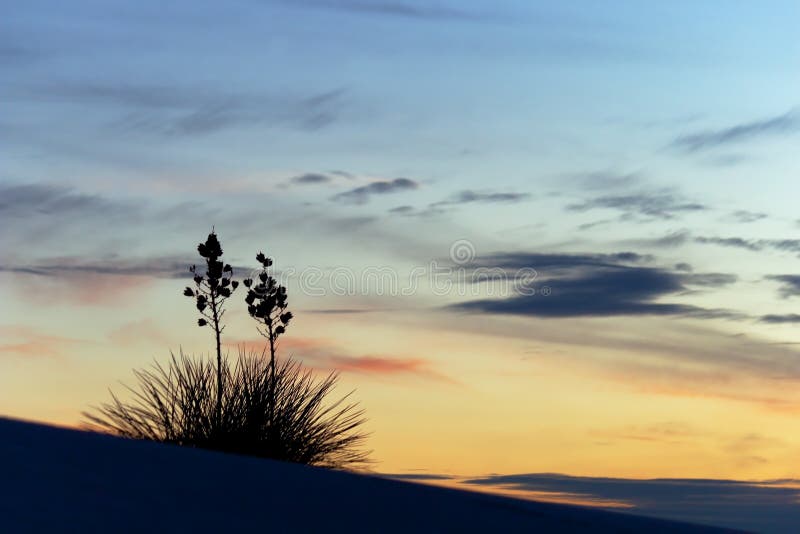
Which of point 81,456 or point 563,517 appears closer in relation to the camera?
point 81,456

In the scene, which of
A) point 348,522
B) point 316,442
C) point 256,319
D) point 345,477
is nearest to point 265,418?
point 316,442

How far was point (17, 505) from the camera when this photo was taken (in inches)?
98.6

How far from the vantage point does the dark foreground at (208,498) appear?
2607mm

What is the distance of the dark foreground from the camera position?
2.61m

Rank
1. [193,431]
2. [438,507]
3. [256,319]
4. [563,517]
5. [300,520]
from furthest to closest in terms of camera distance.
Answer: [256,319] → [193,431] → [563,517] → [438,507] → [300,520]

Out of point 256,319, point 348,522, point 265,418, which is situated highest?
point 256,319

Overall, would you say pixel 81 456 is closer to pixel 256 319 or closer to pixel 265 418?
pixel 265 418

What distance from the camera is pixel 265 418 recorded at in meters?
10.6

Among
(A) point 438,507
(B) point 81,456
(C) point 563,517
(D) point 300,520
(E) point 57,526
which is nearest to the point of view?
(E) point 57,526

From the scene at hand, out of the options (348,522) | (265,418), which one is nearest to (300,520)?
(348,522)

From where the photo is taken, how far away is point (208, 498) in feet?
9.66

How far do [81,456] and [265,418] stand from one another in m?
7.46

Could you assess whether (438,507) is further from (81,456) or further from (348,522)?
(81,456)

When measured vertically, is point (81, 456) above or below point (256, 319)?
below
